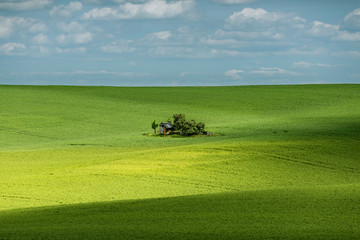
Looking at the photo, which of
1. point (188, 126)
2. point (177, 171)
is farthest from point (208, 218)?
point (188, 126)

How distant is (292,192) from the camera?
18812 millimetres

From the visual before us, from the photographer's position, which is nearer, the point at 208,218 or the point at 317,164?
the point at 208,218

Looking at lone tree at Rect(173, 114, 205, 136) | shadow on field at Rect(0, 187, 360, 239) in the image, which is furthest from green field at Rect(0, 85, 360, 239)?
lone tree at Rect(173, 114, 205, 136)

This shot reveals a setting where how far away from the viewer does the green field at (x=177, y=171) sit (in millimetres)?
14312

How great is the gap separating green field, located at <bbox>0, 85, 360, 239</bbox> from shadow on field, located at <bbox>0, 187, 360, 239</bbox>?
3cm

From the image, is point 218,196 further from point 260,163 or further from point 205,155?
point 205,155

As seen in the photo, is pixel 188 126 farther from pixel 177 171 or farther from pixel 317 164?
pixel 177 171

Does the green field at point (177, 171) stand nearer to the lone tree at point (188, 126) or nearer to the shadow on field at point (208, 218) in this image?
the shadow on field at point (208, 218)

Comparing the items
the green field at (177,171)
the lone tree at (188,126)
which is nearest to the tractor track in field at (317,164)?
the green field at (177,171)

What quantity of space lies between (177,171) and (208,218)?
39.1 ft

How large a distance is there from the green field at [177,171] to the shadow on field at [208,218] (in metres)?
0.03

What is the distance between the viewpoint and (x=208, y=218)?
49.5ft

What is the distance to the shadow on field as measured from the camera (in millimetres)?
12984

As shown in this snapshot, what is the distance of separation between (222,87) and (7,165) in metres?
54.7
